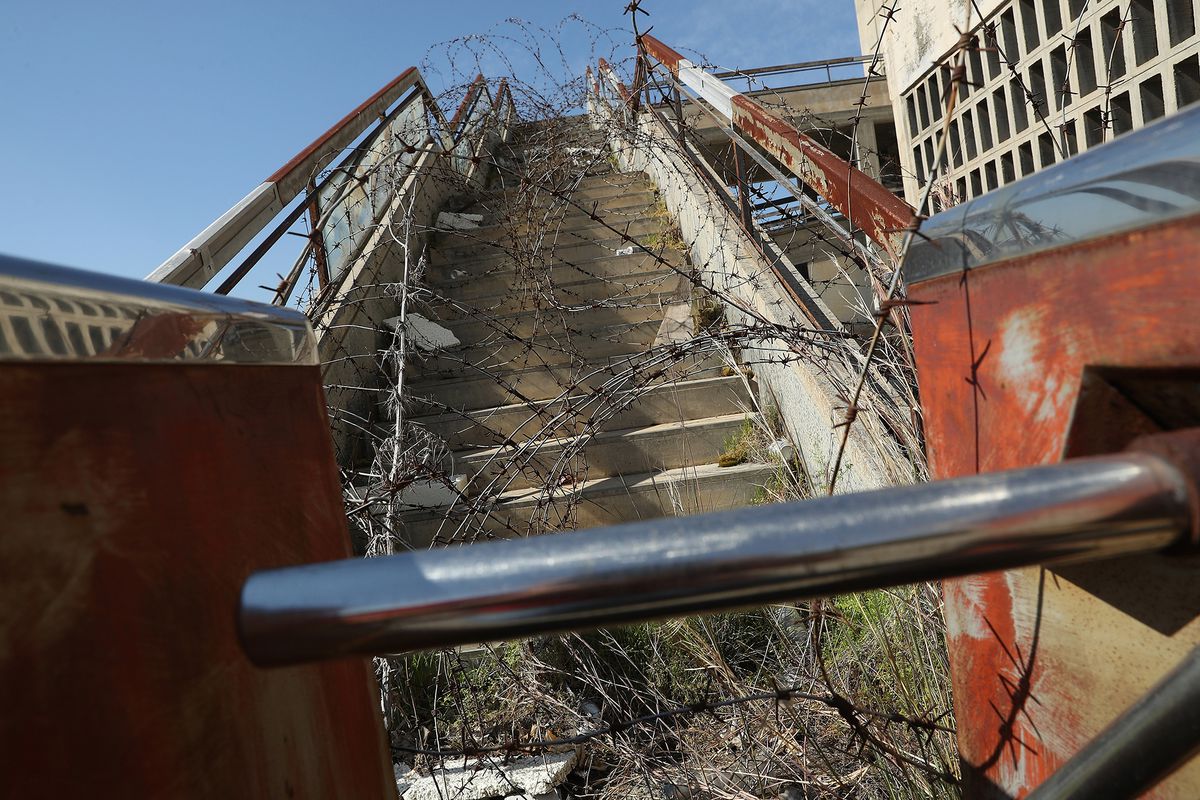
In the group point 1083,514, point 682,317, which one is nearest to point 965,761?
point 1083,514

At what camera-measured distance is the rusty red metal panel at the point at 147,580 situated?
0.32 metres

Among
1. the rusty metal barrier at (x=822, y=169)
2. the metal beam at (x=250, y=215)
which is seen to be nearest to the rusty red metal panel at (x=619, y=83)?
the metal beam at (x=250, y=215)

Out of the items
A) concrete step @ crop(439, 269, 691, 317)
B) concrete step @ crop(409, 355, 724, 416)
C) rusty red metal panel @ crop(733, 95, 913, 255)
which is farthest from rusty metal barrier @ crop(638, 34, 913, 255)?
concrete step @ crop(439, 269, 691, 317)

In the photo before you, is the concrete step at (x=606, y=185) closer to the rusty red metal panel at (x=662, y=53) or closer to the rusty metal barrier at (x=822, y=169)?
the rusty red metal panel at (x=662, y=53)

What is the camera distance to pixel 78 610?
0.34 m

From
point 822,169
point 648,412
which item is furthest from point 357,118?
point 822,169

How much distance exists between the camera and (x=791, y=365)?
297cm

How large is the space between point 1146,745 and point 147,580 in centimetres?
45

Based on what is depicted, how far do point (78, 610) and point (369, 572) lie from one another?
0.47ft

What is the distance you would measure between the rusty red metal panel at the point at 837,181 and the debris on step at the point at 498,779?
153 cm

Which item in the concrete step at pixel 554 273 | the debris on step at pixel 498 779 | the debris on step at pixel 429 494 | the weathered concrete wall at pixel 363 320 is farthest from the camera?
the concrete step at pixel 554 273

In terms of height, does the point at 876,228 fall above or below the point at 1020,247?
above

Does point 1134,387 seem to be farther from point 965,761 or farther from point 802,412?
point 802,412

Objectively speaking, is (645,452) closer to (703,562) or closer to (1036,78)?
(703,562)
